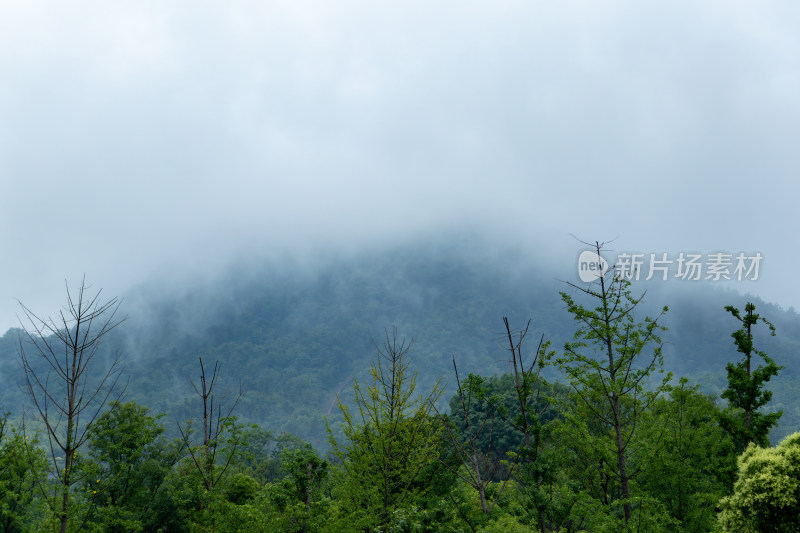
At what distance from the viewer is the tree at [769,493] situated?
9.89m

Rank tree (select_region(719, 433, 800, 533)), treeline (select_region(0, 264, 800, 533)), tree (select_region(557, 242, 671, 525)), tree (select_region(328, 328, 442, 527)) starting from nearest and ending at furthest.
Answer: tree (select_region(719, 433, 800, 533)) < treeline (select_region(0, 264, 800, 533)) < tree (select_region(557, 242, 671, 525)) < tree (select_region(328, 328, 442, 527))

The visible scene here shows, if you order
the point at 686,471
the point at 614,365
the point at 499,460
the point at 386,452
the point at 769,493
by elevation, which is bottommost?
the point at 769,493

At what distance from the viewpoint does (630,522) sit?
40.7 feet

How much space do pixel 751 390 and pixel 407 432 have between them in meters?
10.3

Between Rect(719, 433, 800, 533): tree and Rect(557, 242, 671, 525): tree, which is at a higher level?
Rect(557, 242, 671, 525): tree

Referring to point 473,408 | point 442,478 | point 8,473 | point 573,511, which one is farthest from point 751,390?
point 473,408

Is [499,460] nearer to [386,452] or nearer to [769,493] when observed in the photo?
[386,452]

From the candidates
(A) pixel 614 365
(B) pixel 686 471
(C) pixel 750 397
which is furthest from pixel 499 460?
(B) pixel 686 471

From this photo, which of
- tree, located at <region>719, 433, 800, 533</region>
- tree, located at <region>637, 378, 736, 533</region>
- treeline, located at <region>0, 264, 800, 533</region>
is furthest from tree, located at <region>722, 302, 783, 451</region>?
tree, located at <region>719, 433, 800, 533</region>

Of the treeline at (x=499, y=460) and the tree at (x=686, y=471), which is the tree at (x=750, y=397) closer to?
the treeline at (x=499, y=460)

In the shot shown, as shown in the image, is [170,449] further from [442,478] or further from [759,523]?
[759,523]

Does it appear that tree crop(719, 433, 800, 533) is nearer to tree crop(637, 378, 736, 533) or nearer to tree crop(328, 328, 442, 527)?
tree crop(637, 378, 736, 533)

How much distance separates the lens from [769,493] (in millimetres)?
9969

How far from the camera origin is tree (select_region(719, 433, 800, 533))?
32.4 ft
